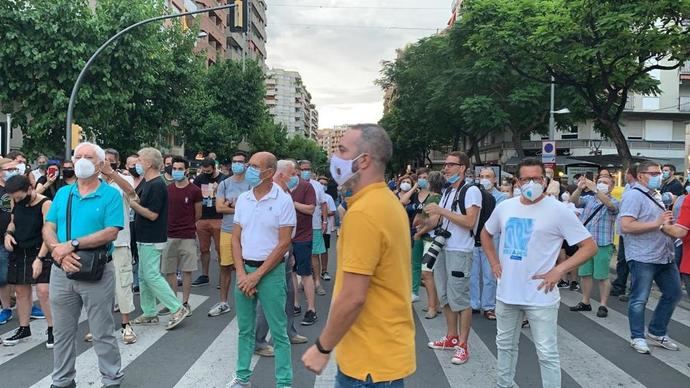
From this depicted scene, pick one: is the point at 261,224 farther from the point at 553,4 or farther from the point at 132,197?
the point at 553,4

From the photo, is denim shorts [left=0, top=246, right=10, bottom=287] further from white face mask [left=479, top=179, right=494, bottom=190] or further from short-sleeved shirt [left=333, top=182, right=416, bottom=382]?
white face mask [left=479, top=179, right=494, bottom=190]

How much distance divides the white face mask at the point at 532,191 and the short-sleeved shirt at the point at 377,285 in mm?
1830

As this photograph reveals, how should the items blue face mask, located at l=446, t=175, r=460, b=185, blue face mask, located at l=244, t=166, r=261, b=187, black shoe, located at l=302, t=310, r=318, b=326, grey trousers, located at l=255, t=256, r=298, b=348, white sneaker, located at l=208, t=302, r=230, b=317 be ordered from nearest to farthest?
1. blue face mask, located at l=244, t=166, r=261, b=187
2. grey trousers, located at l=255, t=256, r=298, b=348
3. blue face mask, located at l=446, t=175, r=460, b=185
4. black shoe, located at l=302, t=310, r=318, b=326
5. white sneaker, located at l=208, t=302, r=230, b=317

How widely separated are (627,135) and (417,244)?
41.2 m

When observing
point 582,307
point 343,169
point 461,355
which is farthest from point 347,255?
point 582,307

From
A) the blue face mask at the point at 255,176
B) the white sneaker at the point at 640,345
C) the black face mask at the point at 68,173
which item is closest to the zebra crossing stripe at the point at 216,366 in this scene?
the blue face mask at the point at 255,176

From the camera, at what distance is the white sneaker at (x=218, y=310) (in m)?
7.21

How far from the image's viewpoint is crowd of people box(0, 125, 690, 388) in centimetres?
251

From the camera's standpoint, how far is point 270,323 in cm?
447

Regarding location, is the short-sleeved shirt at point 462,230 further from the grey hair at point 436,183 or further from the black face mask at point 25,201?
the black face mask at point 25,201

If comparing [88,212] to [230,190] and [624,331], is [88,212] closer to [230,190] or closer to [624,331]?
[230,190]

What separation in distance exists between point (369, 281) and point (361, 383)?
48 cm

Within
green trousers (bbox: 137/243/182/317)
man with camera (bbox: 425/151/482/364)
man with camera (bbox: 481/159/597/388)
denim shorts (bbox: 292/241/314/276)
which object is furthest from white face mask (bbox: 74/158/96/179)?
man with camera (bbox: 481/159/597/388)

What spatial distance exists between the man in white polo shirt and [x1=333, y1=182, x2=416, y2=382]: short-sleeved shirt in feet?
6.49
